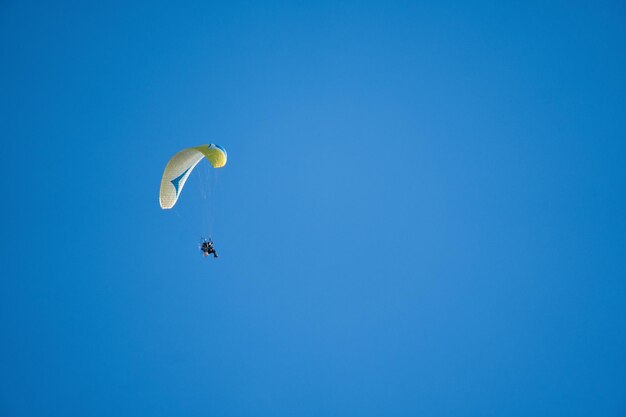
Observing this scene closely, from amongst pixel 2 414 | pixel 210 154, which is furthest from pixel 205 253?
pixel 2 414

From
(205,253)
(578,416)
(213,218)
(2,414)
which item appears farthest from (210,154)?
(213,218)

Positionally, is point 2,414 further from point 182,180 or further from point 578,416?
point 578,416

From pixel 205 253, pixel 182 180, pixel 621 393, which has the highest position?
pixel 621 393

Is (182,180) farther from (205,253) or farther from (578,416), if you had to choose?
(578,416)

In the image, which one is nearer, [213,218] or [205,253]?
[205,253]

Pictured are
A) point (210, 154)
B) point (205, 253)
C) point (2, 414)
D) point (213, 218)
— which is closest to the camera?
point (210, 154)

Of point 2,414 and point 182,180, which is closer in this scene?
point 182,180

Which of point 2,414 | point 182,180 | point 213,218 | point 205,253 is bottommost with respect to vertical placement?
point 2,414

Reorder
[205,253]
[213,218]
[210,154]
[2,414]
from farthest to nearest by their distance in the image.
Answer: [213,218] → [2,414] → [205,253] → [210,154]

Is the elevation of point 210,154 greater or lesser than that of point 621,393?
lesser
